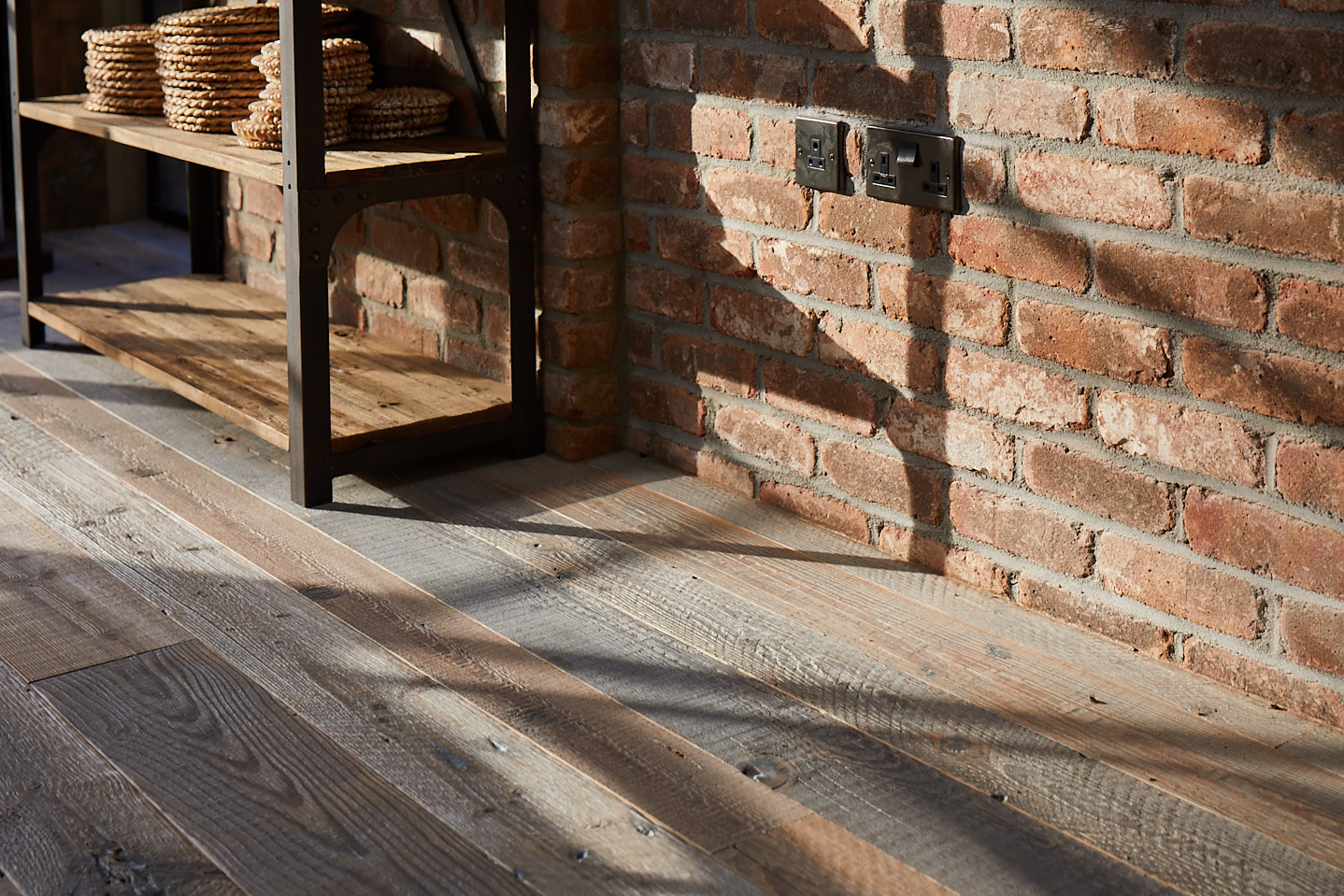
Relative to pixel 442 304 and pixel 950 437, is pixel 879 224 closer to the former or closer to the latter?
pixel 950 437

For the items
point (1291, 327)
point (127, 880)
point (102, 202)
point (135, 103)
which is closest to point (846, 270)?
point (1291, 327)

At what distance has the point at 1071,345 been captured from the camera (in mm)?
1876

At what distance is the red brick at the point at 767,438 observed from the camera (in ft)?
7.50

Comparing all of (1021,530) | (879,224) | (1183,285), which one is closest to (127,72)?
(879,224)

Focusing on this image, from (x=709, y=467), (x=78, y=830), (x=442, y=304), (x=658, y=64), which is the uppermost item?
(x=658, y=64)

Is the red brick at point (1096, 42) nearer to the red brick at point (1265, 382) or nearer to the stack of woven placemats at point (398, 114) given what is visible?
the red brick at point (1265, 382)

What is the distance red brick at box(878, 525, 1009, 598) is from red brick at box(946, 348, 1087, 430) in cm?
22

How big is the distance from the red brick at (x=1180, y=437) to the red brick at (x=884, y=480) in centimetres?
31

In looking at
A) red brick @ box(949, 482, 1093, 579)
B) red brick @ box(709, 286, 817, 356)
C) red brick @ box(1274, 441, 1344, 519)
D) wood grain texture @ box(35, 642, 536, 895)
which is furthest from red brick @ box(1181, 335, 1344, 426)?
wood grain texture @ box(35, 642, 536, 895)

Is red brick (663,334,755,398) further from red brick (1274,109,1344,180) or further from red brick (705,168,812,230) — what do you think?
red brick (1274,109,1344,180)

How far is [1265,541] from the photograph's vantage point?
1720 mm

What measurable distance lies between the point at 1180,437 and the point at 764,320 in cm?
72

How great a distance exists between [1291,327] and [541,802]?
0.97 metres

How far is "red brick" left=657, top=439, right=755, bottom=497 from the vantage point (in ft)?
7.88
